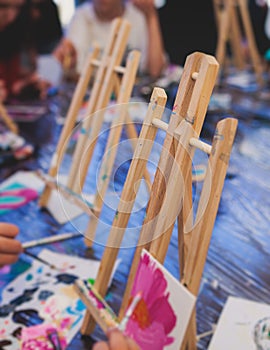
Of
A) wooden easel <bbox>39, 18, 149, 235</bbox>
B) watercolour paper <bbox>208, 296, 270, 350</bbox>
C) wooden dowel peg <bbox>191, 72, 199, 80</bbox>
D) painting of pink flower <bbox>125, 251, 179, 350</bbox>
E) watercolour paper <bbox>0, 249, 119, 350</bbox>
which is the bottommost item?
watercolour paper <bbox>0, 249, 119, 350</bbox>

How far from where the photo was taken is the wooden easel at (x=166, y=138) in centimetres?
67

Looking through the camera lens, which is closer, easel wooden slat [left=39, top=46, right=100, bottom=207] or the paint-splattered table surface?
the paint-splattered table surface

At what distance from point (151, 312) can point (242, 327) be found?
0.27m

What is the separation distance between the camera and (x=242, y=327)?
0.87 meters

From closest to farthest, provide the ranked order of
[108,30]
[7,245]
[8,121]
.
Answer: [7,245]
[8,121]
[108,30]

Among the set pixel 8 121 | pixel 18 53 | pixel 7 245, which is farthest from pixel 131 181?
pixel 18 53

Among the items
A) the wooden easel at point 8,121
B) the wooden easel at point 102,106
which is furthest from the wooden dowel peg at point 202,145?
the wooden easel at point 8,121

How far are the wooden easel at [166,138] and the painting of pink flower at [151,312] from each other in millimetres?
61

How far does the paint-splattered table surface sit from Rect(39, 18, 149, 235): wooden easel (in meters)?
0.06

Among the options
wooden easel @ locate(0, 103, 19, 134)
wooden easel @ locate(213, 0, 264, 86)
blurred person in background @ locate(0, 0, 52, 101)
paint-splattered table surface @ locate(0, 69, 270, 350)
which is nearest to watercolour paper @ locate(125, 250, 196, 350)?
paint-splattered table surface @ locate(0, 69, 270, 350)

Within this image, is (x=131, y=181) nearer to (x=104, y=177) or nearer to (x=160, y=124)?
(x=160, y=124)

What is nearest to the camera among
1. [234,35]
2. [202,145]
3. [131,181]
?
[202,145]

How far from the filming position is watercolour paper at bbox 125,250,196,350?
0.64 metres

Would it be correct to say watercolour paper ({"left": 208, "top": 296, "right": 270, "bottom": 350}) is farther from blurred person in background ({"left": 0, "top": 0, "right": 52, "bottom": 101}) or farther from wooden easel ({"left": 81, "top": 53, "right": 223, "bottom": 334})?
blurred person in background ({"left": 0, "top": 0, "right": 52, "bottom": 101})
